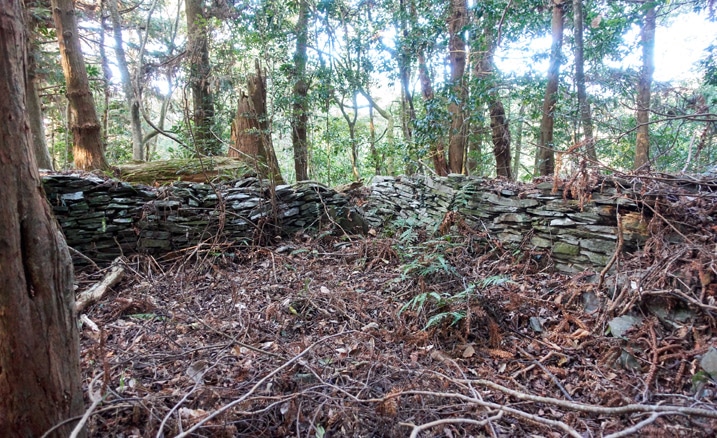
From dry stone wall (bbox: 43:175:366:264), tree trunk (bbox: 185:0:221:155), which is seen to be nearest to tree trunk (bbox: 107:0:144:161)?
tree trunk (bbox: 185:0:221:155)

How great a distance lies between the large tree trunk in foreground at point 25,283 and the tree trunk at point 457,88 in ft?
17.7

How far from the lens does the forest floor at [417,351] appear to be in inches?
73.0

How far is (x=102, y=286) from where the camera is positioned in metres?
3.53

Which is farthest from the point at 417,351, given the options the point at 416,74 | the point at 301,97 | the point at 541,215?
the point at 416,74

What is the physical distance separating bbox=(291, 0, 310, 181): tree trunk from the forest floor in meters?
4.10

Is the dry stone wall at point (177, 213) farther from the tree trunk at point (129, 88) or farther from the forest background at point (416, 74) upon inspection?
the tree trunk at point (129, 88)

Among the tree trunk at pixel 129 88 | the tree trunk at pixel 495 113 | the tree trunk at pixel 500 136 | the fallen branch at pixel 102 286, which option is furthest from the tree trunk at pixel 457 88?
the tree trunk at pixel 129 88

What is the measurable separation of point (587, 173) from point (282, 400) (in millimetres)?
3295

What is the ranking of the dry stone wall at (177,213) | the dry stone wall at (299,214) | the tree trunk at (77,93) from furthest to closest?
the tree trunk at (77,93) → the dry stone wall at (177,213) → the dry stone wall at (299,214)

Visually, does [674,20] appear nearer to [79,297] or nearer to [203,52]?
[203,52]

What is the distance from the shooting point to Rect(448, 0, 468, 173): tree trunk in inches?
230

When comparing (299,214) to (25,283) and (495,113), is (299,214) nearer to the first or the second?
(495,113)

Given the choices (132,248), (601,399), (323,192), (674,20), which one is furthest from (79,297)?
(674,20)

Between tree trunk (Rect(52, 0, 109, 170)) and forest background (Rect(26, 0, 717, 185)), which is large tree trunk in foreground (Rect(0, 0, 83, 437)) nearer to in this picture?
forest background (Rect(26, 0, 717, 185))
